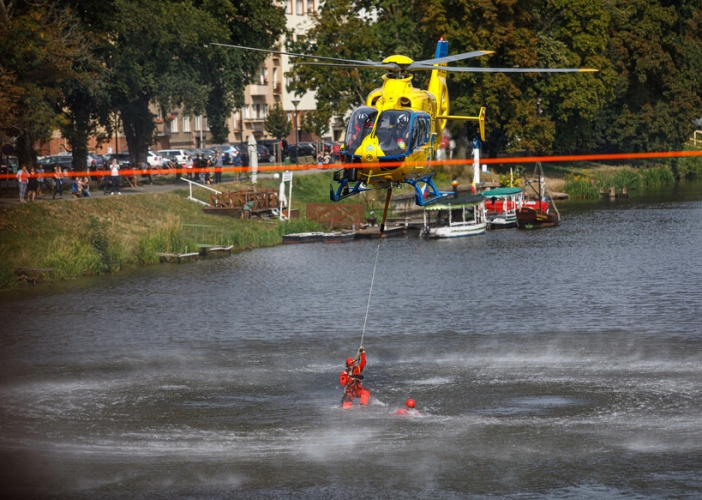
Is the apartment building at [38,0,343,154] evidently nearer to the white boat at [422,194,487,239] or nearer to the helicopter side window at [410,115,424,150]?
the white boat at [422,194,487,239]

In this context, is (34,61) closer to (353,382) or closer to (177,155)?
(353,382)

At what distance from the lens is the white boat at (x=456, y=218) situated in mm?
103750

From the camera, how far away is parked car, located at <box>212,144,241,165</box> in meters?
137

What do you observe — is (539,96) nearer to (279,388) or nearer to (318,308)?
(318,308)

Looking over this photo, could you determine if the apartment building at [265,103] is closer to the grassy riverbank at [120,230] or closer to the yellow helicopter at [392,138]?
the grassy riverbank at [120,230]

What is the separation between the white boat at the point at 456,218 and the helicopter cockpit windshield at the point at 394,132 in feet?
178

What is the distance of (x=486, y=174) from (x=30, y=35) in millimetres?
58589

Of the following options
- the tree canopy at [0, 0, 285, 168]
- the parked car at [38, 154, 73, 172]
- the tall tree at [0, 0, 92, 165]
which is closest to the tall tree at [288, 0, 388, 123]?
the tree canopy at [0, 0, 285, 168]

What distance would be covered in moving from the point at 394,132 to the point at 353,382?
394 inches

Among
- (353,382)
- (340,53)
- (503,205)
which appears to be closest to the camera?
(353,382)

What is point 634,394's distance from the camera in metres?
51.4

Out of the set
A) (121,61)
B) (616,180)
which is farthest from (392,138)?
(616,180)

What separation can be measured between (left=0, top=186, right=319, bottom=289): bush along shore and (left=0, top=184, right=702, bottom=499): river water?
2359mm

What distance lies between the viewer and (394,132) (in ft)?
155
